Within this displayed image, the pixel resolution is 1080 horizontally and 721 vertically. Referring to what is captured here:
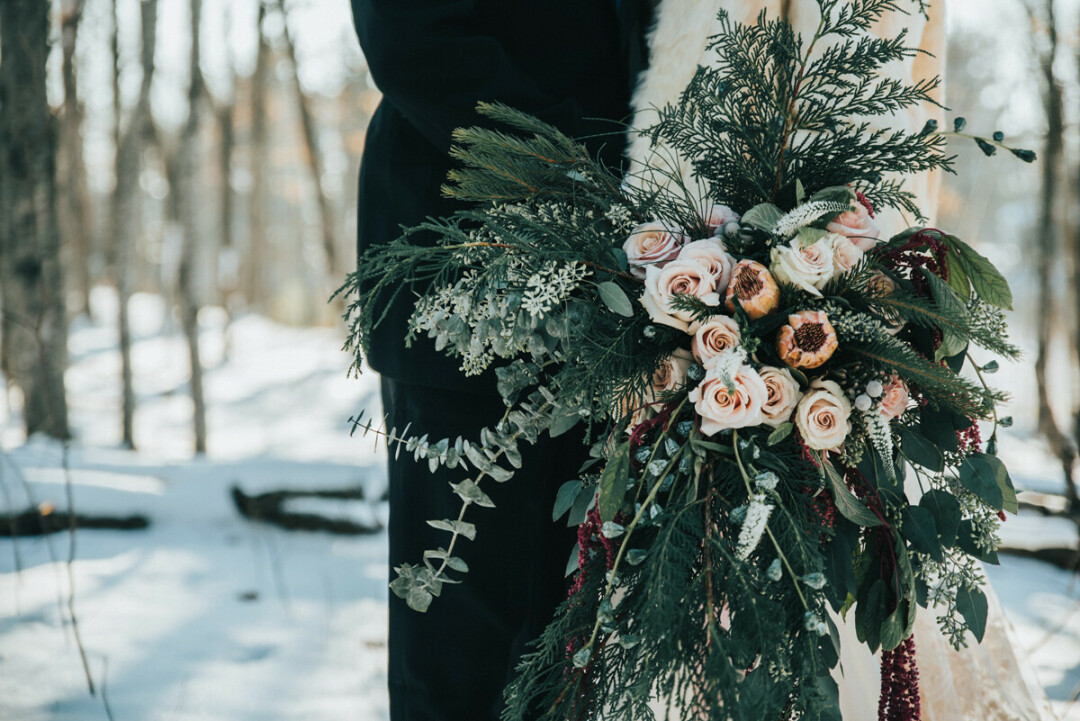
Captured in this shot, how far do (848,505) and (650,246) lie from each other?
0.43 m

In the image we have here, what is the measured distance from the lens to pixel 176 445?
7.13m

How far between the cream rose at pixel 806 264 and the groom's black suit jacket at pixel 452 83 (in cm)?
41

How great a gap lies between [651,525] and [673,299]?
304mm

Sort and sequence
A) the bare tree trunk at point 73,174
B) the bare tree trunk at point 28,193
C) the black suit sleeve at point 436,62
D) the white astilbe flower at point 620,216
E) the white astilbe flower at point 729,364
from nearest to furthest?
1. the white astilbe flower at point 729,364
2. the white astilbe flower at point 620,216
3. the black suit sleeve at point 436,62
4. the bare tree trunk at point 28,193
5. the bare tree trunk at point 73,174

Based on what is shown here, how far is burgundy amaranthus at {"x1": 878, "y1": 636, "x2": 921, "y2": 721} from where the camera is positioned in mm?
1043

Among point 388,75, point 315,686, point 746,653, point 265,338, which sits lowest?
point 265,338

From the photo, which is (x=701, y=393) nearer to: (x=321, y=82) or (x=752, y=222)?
(x=752, y=222)

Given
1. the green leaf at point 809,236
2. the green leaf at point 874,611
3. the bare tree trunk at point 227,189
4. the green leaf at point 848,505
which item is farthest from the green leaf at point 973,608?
the bare tree trunk at point 227,189

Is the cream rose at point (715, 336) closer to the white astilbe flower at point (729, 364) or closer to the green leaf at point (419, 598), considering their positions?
the white astilbe flower at point (729, 364)

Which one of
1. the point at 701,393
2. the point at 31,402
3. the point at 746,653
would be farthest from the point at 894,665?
the point at 31,402

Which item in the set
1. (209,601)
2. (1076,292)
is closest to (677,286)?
(209,601)

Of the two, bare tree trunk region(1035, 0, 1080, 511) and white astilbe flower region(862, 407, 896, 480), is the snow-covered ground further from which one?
white astilbe flower region(862, 407, 896, 480)

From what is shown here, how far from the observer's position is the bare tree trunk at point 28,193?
371cm

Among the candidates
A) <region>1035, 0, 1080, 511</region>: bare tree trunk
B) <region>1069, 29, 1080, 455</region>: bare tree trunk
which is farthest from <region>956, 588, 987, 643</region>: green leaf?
<region>1069, 29, 1080, 455</region>: bare tree trunk
